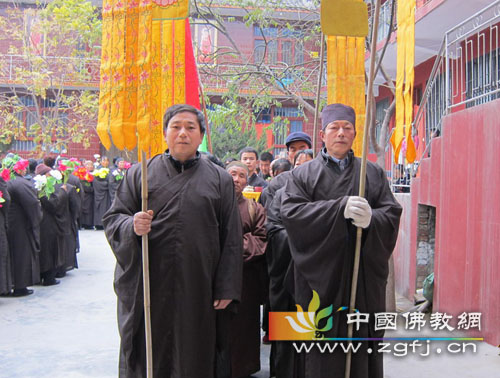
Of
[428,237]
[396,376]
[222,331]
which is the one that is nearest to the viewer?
[222,331]

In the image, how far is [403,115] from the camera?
12.7 ft

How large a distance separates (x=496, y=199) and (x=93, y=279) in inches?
235

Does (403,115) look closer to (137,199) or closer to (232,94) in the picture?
(137,199)

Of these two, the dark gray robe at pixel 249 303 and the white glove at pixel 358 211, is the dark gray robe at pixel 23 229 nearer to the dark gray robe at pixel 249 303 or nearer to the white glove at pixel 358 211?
the dark gray robe at pixel 249 303

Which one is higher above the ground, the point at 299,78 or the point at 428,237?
the point at 299,78

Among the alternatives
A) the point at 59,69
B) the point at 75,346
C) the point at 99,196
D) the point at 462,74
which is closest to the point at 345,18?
the point at 462,74

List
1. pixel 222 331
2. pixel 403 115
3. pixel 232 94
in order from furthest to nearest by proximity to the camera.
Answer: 1. pixel 232 94
2. pixel 403 115
3. pixel 222 331

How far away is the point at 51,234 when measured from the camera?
8.05 metres

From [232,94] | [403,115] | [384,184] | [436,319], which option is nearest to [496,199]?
[436,319]

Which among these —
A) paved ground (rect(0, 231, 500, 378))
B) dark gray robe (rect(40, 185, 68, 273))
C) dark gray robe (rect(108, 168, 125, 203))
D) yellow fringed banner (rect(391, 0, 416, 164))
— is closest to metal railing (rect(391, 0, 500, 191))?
yellow fringed banner (rect(391, 0, 416, 164))

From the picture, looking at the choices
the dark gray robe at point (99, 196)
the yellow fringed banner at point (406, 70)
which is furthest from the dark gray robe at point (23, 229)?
the dark gray robe at point (99, 196)

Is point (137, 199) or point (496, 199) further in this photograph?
point (496, 199)

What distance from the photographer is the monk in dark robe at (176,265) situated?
3193 millimetres

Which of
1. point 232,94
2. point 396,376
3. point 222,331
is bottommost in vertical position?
point 396,376
